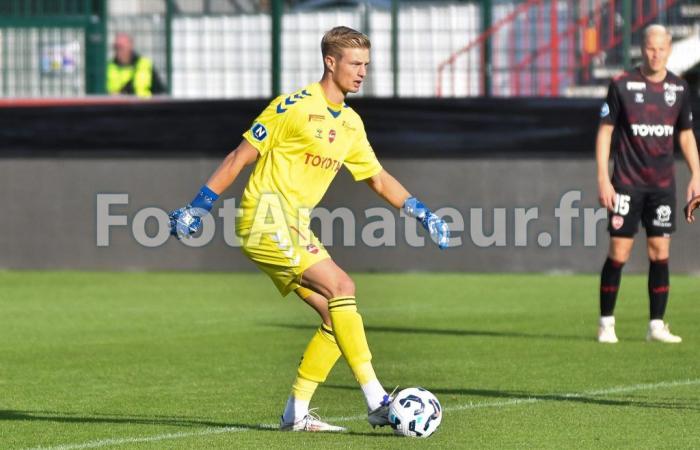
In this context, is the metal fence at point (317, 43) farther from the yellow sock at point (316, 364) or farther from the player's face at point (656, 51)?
the yellow sock at point (316, 364)

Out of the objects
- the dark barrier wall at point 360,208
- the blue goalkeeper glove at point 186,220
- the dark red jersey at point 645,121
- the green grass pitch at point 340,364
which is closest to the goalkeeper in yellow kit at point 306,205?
the blue goalkeeper glove at point 186,220

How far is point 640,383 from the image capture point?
30.7 ft

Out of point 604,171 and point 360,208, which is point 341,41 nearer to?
point 604,171

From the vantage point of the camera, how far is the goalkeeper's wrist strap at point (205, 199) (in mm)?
7539

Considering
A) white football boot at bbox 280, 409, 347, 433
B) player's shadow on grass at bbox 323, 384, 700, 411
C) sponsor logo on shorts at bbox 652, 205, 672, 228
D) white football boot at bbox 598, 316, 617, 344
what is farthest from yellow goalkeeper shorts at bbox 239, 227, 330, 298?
sponsor logo on shorts at bbox 652, 205, 672, 228

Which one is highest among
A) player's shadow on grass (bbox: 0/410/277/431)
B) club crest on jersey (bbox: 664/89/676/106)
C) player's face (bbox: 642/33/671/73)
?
player's face (bbox: 642/33/671/73)

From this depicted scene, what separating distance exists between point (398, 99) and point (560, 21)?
4675mm

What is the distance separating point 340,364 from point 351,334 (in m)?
3.07

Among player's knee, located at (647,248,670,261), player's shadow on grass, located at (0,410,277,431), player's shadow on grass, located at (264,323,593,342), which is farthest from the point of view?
player's shadow on grass, located at (264,323,593,342)

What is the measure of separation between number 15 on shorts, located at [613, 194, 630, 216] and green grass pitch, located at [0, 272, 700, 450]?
944 millimetres

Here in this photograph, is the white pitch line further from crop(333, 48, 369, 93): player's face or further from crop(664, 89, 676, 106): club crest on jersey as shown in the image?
crop(664, 89, 676, 106): club crest on jersey

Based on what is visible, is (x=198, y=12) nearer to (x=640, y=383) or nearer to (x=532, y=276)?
(x=532, y=276)

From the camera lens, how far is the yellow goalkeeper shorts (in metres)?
7.62

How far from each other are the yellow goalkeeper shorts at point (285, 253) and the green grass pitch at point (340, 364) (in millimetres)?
767
